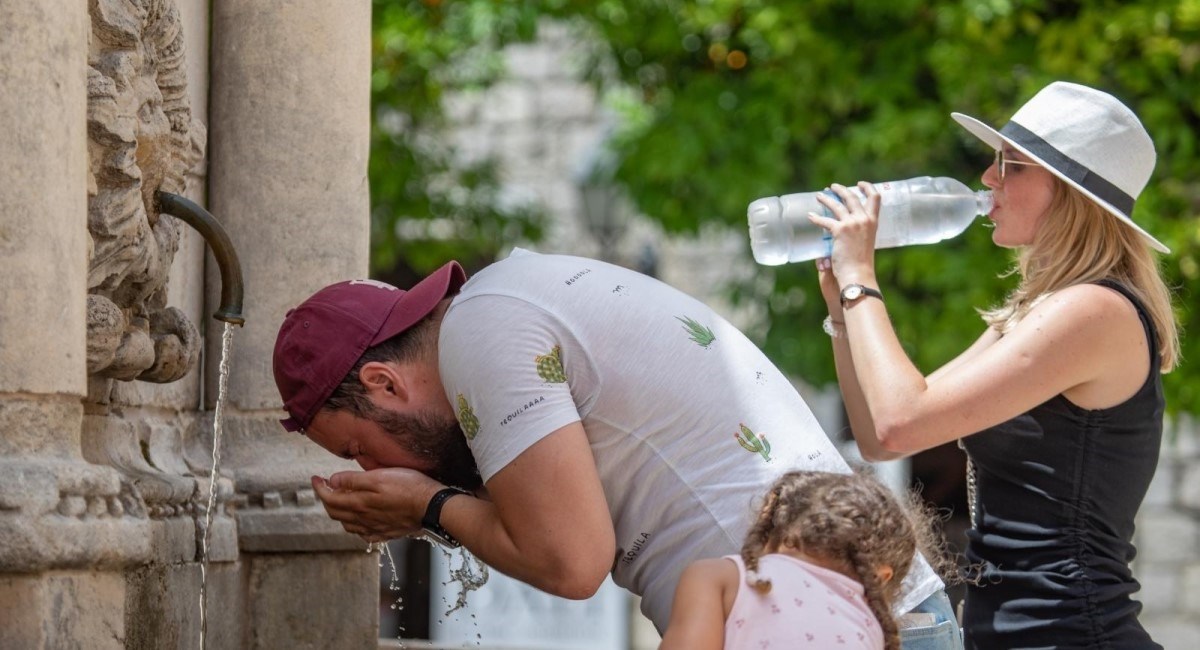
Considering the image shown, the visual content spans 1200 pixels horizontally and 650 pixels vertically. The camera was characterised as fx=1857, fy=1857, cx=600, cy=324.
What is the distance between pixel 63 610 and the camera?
7.61 ft

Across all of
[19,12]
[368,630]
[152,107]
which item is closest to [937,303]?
→ [368,630]

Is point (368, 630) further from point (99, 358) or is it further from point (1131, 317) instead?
point (1131, 317)

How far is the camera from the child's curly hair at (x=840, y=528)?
231 centimetres

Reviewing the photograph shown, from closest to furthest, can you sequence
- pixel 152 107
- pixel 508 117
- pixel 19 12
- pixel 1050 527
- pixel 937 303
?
pixel 19 12 → pixel 1050 527 → pixel 152 107 → pixel 937 303 → pixel 508 117

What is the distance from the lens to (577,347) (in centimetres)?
236

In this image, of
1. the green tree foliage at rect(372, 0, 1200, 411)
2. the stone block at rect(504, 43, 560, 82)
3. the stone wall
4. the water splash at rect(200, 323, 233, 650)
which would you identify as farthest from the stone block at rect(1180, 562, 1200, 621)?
the water splash at rect(200, 323, 233, 650)

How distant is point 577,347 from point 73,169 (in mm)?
714

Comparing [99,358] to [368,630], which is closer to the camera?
[99,358]

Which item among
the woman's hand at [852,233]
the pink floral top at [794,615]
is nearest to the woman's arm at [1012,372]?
the woman's hand at [852,233]

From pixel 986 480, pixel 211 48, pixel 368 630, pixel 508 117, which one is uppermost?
pixel 508 117

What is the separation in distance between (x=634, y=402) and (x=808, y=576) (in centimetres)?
31

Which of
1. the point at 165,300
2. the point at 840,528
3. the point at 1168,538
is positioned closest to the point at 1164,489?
the point at 1168,538

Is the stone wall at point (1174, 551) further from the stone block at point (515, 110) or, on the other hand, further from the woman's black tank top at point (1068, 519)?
the woman's black tank top at point (1068, 519)

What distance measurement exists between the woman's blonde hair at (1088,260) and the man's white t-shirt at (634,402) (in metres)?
0.59
